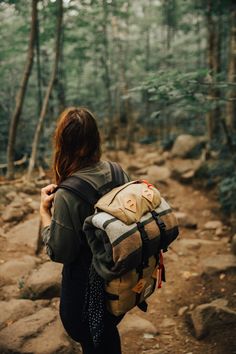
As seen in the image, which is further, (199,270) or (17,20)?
(17,20)

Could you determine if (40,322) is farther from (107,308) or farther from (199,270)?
(199,270)

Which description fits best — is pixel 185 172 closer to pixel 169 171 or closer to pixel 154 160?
pixel 169 171

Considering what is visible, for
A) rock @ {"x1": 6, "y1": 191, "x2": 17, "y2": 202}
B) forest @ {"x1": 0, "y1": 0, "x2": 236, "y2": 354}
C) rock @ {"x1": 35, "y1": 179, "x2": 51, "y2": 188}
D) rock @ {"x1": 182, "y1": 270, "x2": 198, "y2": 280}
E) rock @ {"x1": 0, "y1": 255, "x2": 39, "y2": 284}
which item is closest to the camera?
forest @ {"x1": 0, "y1": 0, "x2": 236, "y2": 354}

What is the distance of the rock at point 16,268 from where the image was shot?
5078 mm

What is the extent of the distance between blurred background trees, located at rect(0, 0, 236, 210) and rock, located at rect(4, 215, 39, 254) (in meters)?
2.37

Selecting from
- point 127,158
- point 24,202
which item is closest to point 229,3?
point 24,202

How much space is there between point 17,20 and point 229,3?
11336 mm

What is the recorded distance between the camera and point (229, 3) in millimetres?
7297

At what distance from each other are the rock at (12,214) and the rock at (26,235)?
0.35 meters

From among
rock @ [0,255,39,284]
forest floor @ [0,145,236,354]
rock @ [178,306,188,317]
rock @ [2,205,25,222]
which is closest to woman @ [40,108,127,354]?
forest floor @ [0,145,236,354]

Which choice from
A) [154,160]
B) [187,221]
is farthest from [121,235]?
[154,160]

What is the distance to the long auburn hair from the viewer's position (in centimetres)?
213

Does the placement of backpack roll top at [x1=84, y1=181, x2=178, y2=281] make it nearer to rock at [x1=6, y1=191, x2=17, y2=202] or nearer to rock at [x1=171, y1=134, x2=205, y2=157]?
rock at [x1=6, y1=191, x2=17, y2=202]

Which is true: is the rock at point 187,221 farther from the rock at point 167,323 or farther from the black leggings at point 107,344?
the black leggings at point 107,344
